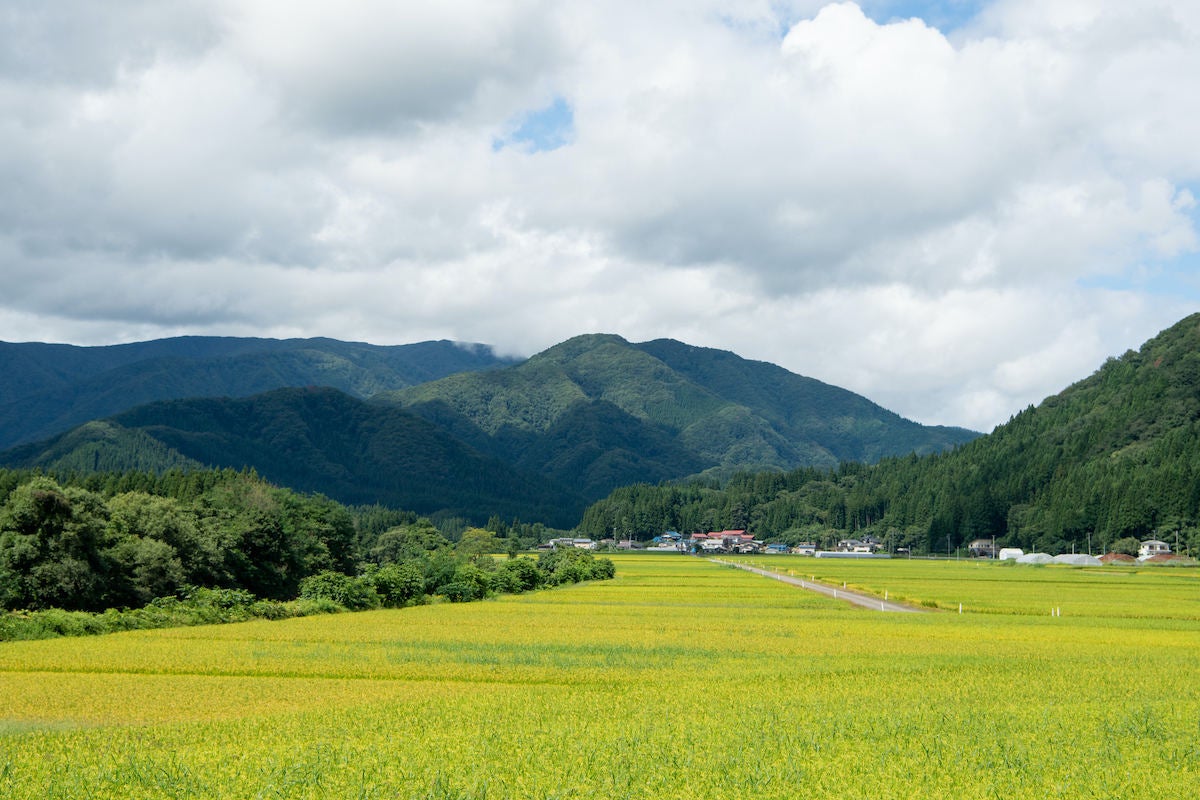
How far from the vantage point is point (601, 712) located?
26719mm

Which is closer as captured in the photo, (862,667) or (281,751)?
(281,751)

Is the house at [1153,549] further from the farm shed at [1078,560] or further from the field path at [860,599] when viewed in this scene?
the field path at [860,599]

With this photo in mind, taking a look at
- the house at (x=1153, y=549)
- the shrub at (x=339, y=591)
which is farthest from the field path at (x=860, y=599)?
the house at (x=1153, y=549)

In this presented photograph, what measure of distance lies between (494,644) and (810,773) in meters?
26.1

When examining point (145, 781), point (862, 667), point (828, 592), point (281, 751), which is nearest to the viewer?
point (145, 781)

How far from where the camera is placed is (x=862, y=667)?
1467 inches

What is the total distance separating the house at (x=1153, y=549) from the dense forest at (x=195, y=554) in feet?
329

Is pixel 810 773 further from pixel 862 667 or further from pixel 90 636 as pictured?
pixel 90 636

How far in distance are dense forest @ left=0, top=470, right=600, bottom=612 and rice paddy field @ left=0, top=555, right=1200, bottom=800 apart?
16826mm

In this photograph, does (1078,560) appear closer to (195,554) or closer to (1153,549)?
(1153,549)

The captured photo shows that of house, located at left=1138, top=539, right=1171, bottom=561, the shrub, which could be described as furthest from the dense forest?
house, located at left=1138, top=539, right=1171, bottom=561

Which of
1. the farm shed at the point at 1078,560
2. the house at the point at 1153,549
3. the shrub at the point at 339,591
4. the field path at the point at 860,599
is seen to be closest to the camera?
the shrub at the point at 339,591

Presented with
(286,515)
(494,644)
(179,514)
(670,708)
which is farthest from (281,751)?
(286,515)

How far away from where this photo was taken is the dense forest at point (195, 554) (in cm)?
6034
